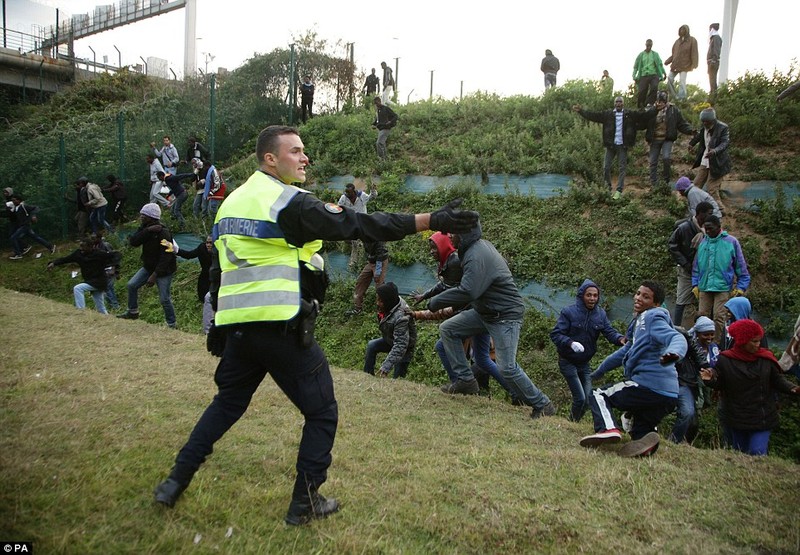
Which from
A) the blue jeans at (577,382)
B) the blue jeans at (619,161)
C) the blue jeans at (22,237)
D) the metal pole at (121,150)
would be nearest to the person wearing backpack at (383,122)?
the blue jeans at (619,161)

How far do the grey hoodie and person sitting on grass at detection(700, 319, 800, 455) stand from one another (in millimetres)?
1944

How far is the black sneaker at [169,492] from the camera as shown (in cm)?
337

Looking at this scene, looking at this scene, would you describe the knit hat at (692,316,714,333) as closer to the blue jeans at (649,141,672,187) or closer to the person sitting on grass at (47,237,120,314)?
the blue jeans at (649,141,672,187)

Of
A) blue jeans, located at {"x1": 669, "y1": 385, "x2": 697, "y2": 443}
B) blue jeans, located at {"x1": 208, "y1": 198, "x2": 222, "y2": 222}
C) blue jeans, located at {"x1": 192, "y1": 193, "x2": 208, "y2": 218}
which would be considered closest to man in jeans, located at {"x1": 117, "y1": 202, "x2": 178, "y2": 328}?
blue jeans, located at {"x1": 208, "y1": 198, "x2": 222, "y2": 222}

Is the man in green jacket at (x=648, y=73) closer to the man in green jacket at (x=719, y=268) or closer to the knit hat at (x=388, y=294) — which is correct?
the man in green jacket at (x=719, y=268)

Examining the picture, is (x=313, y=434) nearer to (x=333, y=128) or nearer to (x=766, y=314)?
(x=766, y=314)

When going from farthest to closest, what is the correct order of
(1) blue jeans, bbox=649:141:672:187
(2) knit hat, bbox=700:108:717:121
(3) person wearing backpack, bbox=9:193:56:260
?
(3) person wearing backpack, bbox=9:193:56:260, (1) blue jeans, bbox=649:141:672:187, (2) knit hat, bbox=700:108:717:121

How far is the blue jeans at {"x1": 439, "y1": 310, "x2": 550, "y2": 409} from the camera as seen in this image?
6387 mm

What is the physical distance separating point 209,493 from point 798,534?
11.4 ft

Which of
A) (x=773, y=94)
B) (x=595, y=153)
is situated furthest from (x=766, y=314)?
(x=773, y=94)

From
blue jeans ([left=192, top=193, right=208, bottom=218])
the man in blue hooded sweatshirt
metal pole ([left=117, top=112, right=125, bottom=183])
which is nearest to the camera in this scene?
the man in blue hooded sweatshirt

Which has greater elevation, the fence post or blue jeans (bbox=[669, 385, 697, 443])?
the fence post

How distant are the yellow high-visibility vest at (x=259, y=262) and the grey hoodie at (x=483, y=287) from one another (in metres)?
3.05

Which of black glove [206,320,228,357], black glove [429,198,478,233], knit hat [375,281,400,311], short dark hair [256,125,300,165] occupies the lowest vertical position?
knit hat [375,281,400,311]
